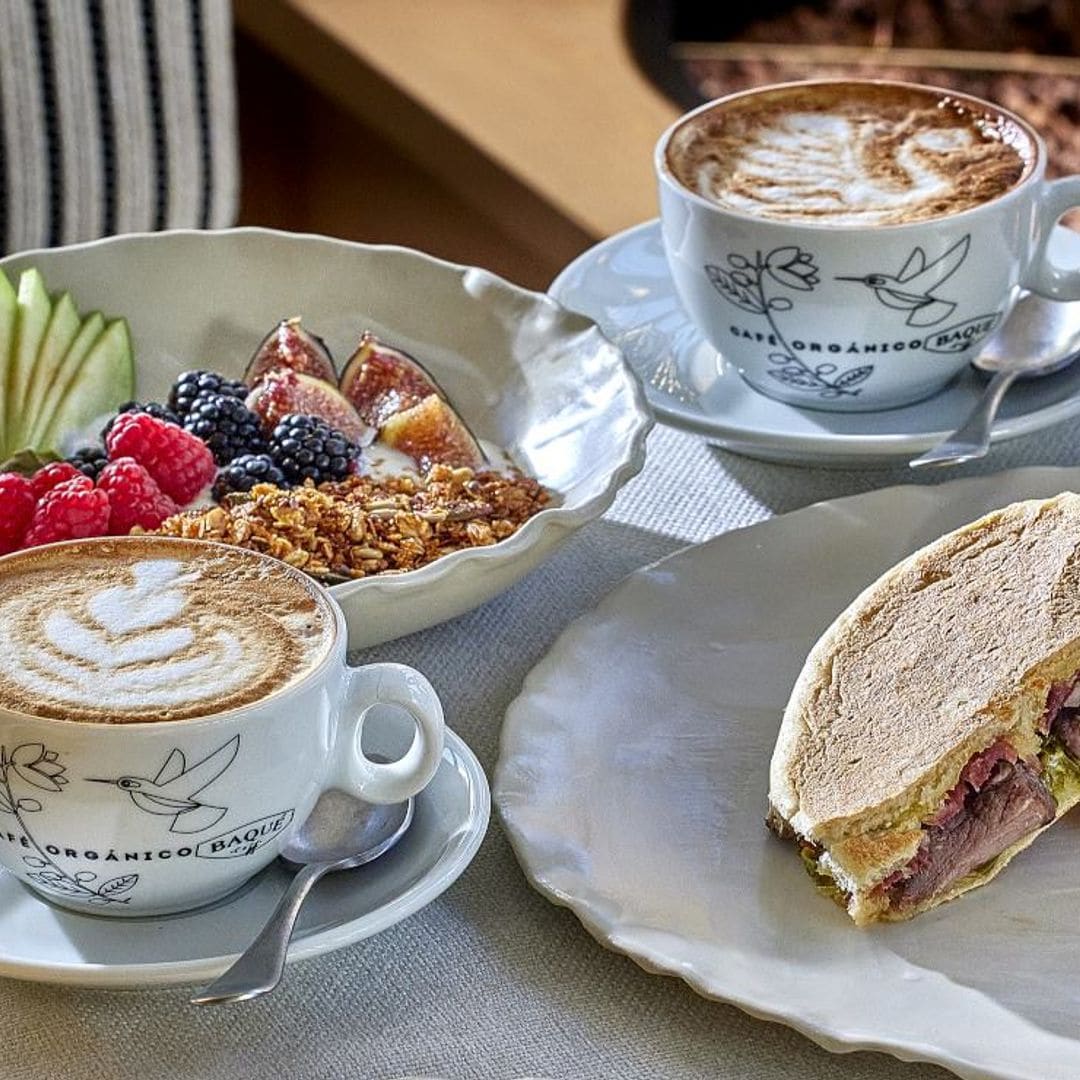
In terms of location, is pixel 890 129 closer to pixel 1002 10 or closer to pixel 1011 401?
pixel 1011 401

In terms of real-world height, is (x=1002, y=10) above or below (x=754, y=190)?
below

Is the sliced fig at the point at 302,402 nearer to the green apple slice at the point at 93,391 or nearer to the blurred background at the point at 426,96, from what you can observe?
the green apple slice at the point at 93,391

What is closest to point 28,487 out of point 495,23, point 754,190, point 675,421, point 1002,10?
point 675,421

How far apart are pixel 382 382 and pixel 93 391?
0.85 feet

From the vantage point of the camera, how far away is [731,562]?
4.29 ft

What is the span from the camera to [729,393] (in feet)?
5.30

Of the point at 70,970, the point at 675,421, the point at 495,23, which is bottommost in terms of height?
the point at 495,23

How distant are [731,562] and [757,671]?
13cm

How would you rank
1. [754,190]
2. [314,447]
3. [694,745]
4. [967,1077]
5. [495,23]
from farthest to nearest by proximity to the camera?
1. [495,23]
2. [754,190]
3. [314,447]
4. [694,745]
5. [967,1077]

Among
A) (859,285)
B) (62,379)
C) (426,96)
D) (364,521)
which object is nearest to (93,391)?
(62,379)

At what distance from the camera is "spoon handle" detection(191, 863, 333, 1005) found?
2.79 ft

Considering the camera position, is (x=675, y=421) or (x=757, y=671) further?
(x=675, y=421)

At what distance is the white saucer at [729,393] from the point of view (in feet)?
4.81

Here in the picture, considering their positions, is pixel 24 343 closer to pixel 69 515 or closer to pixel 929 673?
pixel 69 515
